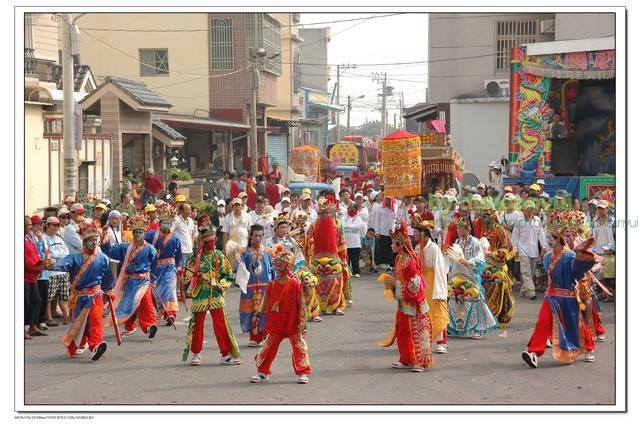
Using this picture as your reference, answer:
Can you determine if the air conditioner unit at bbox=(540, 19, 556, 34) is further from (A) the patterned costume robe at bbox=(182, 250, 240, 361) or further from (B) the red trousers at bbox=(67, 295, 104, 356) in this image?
(B) the red trousers at bbox=(67, 295, 104, 356)

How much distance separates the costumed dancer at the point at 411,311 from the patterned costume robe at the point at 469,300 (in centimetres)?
195

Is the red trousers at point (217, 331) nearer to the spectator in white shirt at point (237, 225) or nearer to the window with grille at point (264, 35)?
the spectator in white shirt at point (237, 225)

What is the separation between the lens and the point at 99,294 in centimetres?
1253

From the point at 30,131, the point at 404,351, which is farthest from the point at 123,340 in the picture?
the point at 30,131

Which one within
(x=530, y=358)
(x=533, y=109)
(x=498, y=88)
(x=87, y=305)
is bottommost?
(x=530, y=358)

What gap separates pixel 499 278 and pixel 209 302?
4.18 m

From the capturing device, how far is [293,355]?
35.7 feet

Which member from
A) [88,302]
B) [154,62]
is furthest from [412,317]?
[154,62]

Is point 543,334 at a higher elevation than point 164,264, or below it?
below

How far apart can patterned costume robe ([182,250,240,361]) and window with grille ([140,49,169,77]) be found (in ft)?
109

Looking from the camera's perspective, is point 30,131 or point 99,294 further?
point 30,131

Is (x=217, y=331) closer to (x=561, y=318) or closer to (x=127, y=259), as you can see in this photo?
(x=127, y=259)
